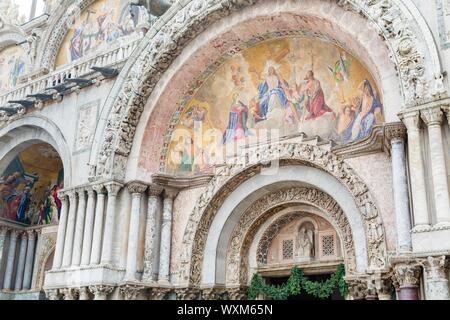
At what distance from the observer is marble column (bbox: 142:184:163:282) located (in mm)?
11555

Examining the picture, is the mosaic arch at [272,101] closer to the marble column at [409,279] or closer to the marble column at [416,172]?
the marble column at [416,172]

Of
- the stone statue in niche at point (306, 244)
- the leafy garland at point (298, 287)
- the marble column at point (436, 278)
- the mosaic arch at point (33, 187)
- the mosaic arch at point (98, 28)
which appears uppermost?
the mosaic arch at point (98, 28)

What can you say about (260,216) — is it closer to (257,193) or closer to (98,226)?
(257,193)

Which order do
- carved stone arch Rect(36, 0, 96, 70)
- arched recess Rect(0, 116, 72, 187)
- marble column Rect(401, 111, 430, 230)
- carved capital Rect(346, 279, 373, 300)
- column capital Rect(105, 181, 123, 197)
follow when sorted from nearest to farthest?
marble column Rect(401, 111, 430, 230) < carved capital Rect(346, 279, 373, 300) < column capital Rect(105, 181, 123, 197) < arched recess Rect(0, 116, 72, 187) < carved stone arch Rect(36, 0, 96, 70)

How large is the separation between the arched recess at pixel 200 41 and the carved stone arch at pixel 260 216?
2.96 metres

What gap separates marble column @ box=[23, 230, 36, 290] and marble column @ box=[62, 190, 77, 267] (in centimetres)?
486

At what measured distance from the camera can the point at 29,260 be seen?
54.2 ft

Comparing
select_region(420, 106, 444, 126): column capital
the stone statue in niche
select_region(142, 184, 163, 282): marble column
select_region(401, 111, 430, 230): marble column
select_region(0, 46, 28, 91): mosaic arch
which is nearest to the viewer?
select_region(401, 111, 430, 230): marble column

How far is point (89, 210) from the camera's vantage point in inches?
475

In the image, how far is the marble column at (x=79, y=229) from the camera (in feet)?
39.0

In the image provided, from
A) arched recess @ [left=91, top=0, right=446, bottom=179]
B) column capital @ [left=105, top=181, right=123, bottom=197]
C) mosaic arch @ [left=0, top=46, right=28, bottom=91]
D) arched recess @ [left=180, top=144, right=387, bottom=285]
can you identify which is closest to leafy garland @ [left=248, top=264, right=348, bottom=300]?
arched recess @ [left=180, top=144, right=387, bottom=285]

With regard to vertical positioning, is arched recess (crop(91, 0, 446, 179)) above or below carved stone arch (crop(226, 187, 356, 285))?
above

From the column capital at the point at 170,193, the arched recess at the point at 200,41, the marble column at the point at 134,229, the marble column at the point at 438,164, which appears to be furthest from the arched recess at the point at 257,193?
the arched recess at the point at 200,41

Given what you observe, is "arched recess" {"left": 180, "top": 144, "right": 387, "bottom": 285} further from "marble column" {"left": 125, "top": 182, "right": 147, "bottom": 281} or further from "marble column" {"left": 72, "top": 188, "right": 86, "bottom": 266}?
"marble column" {"left": 72, "top": 188, "right": 86, "bottom": 266}
